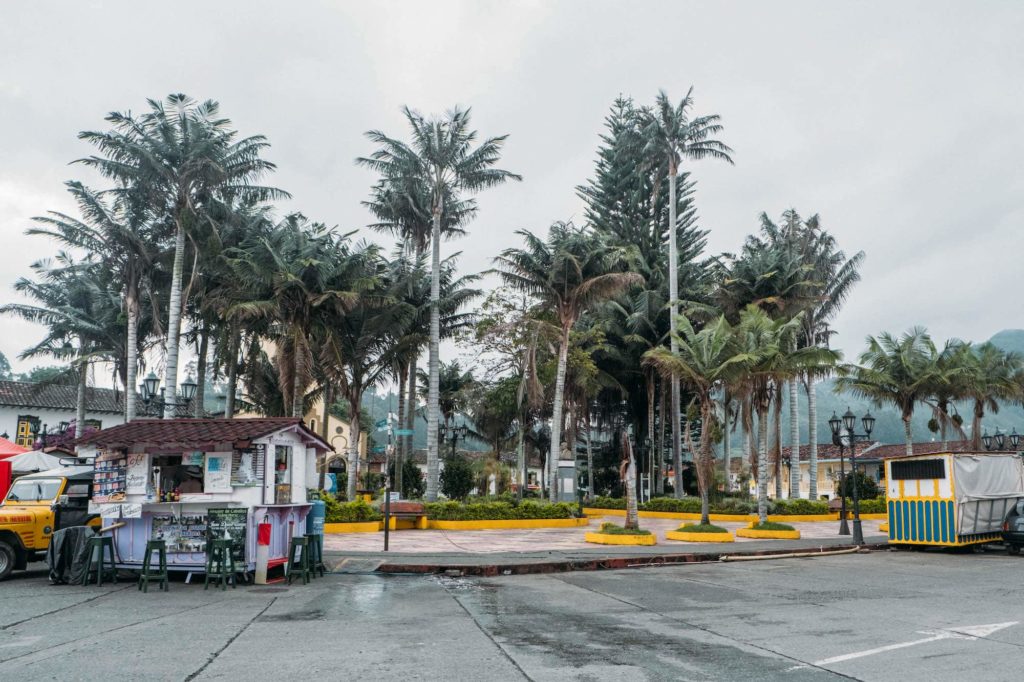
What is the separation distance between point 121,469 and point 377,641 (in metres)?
7.38

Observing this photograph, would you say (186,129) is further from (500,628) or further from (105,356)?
(500,628)

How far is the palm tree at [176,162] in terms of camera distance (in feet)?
88.4

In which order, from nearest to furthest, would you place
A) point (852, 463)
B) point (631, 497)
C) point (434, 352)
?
point (631, 497)
point (852, 463)
point (434, 352)

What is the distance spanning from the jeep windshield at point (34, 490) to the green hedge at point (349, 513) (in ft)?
30.6

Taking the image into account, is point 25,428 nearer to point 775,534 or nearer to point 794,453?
point 794,453

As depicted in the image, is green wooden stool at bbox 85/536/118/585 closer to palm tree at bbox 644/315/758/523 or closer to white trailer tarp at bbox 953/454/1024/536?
palm tree at bbox 644/315/758/523

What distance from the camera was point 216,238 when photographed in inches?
1152

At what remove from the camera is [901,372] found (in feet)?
113

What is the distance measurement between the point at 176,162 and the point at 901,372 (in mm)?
31112

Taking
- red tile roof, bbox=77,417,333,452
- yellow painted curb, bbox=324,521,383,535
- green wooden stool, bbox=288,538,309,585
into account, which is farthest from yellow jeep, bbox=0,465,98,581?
yellow painted curb, bbox=324,521,383,535

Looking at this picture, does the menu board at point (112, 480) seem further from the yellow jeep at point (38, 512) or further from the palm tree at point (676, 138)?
the palm tree at point (676, 138)

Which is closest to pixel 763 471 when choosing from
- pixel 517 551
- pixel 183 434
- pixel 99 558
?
pixel 517 551

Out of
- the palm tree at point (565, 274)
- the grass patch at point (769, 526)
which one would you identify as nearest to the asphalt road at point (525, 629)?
the grass patch at point (769, 526)

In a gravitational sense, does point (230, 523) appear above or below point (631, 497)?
above
